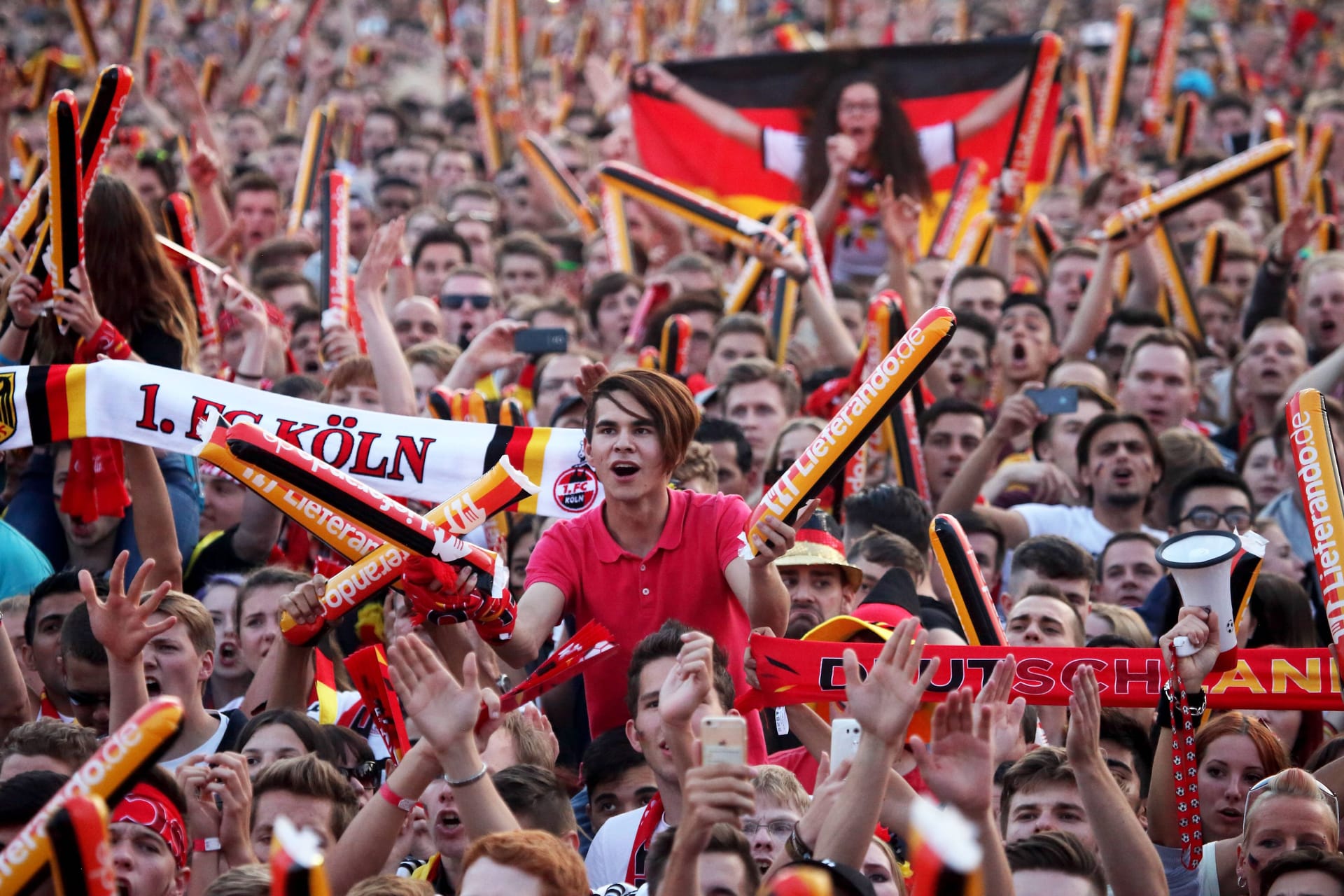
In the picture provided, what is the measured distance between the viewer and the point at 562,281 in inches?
449

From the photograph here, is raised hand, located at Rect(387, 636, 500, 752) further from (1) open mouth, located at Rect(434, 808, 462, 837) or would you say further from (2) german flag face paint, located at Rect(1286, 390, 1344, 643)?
(2) german flag face paint, located at Rect(1286, 390, 1344, 643)

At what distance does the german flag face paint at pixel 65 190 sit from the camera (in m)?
5.43

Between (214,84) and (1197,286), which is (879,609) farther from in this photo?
(214,84)

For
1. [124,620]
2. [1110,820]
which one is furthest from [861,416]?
[124,620]

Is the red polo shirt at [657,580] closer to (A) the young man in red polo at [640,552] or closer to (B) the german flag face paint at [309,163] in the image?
(A) the young man in red polo at [640,552]

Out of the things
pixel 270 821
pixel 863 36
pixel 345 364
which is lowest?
pixel 270 821

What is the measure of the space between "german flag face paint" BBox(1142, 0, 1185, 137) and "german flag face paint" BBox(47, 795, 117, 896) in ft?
40.8

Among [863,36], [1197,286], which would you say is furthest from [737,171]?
[863,36]

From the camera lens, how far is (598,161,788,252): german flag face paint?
8391 millimetres

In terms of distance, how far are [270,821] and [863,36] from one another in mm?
15643

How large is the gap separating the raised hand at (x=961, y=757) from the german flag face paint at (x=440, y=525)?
55.9 inches

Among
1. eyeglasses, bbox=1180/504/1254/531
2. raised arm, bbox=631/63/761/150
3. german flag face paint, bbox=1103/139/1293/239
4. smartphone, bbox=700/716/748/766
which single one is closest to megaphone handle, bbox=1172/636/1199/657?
smartphone, bbox=700/716/748/766

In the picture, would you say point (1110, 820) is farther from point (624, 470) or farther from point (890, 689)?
point (624, 470)

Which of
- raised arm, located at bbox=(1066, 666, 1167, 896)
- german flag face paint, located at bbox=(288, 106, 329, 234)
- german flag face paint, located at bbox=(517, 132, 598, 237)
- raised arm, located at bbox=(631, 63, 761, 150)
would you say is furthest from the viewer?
german flag face paint, located at bbox=(517, 132, 598, 237)
